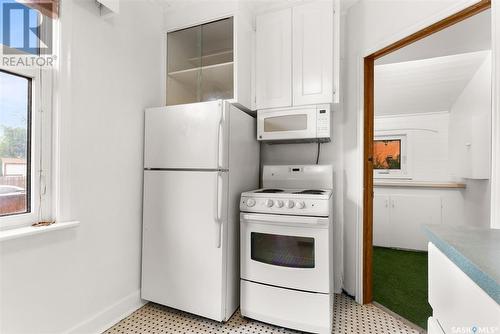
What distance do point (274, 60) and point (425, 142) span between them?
2672mm

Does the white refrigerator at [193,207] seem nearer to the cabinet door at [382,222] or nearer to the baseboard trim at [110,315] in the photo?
the baseboard trim at [110,315]

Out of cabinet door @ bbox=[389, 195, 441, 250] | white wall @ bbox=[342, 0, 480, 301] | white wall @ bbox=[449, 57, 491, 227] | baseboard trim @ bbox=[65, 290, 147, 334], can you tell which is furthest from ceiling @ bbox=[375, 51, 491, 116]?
baseboard trim @ bbox=[65, 290, 147, 334]

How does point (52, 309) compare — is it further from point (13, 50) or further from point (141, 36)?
point (141, 36)

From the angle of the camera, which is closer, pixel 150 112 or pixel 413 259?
pixel 150 112

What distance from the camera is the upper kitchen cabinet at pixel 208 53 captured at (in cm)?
206

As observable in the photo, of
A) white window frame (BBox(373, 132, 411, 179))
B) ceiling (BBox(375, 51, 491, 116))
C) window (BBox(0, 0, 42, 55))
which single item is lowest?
white window frame (BBox(373, 132, 411, 179))

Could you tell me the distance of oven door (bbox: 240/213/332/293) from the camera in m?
1.67

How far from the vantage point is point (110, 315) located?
70.8 inches

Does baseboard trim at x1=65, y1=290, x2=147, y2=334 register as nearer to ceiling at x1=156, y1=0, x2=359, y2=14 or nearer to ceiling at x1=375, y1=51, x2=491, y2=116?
ceiling at x1=156, y1=0, x2=359, y2=14

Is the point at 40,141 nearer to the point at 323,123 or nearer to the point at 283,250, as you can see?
the point at 283,250

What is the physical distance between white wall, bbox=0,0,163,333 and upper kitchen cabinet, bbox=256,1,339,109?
38.3 inches

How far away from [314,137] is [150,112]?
4.44ft

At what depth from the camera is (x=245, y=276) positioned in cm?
188

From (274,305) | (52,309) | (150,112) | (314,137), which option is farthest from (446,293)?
(150,112)
